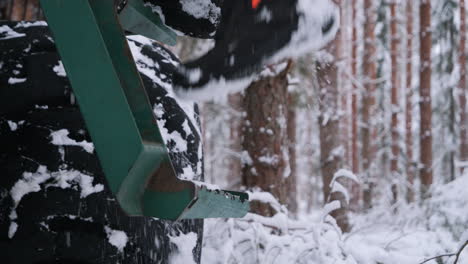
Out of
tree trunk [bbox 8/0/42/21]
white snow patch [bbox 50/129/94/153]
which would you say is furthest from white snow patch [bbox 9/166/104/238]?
tree trunk [bbox 8/0/42/21]

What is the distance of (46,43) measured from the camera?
1316 millimetres

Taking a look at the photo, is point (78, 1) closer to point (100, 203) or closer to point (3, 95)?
point (3, 95)

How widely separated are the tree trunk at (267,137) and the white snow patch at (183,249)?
253 cm

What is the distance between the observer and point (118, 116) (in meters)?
0.91

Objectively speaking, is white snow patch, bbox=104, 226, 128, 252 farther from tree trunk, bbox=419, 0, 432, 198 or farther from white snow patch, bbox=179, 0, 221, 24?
tree trunk, bbox=419, 0, 432, 198

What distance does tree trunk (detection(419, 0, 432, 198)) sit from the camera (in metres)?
9.27

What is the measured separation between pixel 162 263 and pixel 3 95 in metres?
0.66

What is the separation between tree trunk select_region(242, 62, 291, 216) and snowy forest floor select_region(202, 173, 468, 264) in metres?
1.52

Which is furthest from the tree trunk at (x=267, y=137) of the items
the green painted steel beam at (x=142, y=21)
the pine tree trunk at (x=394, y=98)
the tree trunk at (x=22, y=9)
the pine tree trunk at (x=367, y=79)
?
the pine tree trunk at (x=394, y=98)

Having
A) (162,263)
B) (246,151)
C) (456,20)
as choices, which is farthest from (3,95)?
(456,20)

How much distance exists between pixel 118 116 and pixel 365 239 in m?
1.75

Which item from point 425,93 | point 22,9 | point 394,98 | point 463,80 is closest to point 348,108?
point 394,98

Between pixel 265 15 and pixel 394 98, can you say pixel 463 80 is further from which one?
pixel 265 15

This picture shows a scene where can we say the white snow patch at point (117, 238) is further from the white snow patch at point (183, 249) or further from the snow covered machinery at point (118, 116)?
the snow covered machinery at point (118, 116)
